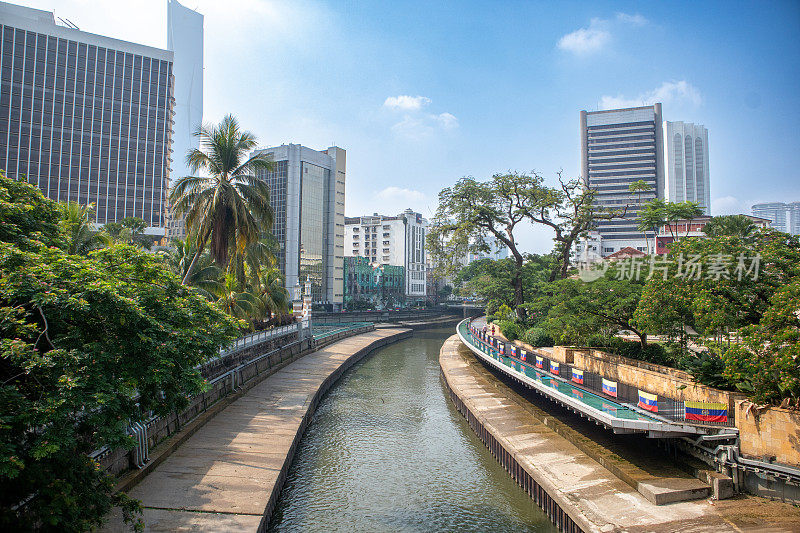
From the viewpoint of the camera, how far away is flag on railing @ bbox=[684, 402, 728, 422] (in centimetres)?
1620

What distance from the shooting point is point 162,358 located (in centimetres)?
1178

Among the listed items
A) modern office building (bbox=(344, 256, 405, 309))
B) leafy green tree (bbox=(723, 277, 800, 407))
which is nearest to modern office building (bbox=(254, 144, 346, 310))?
modern office building (bbox=(344, 256, 405, 309))

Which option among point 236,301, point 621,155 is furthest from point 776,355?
point 621,155

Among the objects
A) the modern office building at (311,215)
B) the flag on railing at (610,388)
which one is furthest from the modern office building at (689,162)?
the flag on railing at (610,388)

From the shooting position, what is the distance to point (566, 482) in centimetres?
1677

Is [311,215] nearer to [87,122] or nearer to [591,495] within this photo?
[87,122]

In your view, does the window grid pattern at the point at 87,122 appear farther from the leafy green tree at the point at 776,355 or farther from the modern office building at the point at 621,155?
the modern office building at the point at 621,155

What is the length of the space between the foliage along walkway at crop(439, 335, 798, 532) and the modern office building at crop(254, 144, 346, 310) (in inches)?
2832

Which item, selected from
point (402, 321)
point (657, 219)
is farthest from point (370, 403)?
point (402, 321)

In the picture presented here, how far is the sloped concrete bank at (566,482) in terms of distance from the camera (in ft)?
45.3

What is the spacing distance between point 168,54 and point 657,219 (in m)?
83.6

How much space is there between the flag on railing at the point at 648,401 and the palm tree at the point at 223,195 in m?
21.7

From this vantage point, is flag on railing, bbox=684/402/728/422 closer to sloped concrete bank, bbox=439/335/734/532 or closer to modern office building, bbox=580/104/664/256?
sloped concrete bank, bbox=439/335/734/532

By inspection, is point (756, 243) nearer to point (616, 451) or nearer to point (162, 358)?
point (616, 451)
